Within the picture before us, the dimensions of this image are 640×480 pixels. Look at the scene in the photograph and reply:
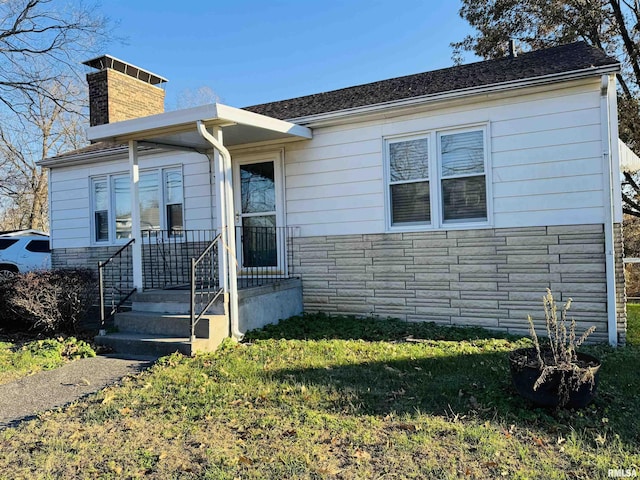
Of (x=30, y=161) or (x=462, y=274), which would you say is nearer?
(x=462, y=274)

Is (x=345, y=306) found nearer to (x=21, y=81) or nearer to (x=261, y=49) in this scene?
(x=21, y=81)

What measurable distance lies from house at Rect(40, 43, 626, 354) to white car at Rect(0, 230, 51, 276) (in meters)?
3.80

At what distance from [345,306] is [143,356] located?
10.4ft

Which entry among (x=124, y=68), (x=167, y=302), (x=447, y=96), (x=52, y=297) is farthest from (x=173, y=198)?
(x=447, y=96)

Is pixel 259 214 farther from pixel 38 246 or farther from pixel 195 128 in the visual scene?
pixel 38 246

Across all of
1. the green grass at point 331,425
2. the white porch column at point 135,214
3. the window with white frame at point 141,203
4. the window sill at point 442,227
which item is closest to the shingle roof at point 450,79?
the window with white frame at point 141,203

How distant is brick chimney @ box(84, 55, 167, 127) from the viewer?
32.9 feet

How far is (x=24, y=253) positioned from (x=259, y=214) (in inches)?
267

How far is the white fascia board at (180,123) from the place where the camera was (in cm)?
602

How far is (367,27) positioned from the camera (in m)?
15.4

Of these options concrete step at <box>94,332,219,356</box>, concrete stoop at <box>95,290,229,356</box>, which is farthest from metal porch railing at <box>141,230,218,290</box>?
concrete step at <box>94,332,219,356</box>

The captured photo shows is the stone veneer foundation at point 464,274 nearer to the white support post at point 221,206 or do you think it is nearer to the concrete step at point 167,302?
the white support post at point 221,206

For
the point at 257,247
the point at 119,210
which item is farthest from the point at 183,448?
the point at 119,210

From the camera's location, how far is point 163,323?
6.16 m
